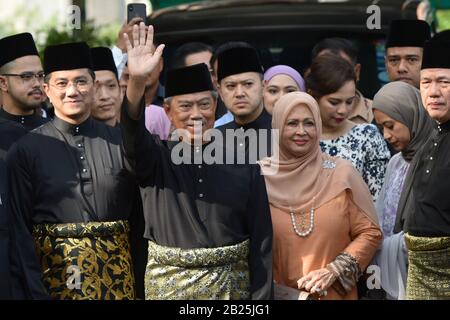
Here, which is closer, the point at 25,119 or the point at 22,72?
the point at 22,72

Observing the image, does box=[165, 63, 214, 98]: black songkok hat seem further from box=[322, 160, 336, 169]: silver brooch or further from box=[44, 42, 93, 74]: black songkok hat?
box=[322, 160, 336, 169]: silver brooch

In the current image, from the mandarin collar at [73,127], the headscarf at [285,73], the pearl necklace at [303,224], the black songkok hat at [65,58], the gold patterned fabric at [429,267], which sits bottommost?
the gold patterned fabric at [429,267]

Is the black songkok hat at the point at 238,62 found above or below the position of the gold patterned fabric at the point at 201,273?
above

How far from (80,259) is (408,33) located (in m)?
3.02

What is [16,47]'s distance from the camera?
8.43m

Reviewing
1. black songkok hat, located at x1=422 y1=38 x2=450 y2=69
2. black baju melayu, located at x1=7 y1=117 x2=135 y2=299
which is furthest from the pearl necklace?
black songkok hat, located at x1=422 y1=38 x2=450 y2=69

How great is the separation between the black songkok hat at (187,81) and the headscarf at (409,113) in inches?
42.8

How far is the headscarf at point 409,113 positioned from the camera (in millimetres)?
7992

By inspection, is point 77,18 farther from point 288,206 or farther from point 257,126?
point 288,206

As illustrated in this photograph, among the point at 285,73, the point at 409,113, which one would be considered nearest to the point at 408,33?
the point at 285,73

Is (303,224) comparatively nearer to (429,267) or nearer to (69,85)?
(429,267)

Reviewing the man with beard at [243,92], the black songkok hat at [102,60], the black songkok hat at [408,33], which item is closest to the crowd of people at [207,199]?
the man with beard at [243,92]

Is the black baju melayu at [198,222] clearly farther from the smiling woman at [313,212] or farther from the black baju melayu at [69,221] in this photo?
the smiling woman at [313,212]
